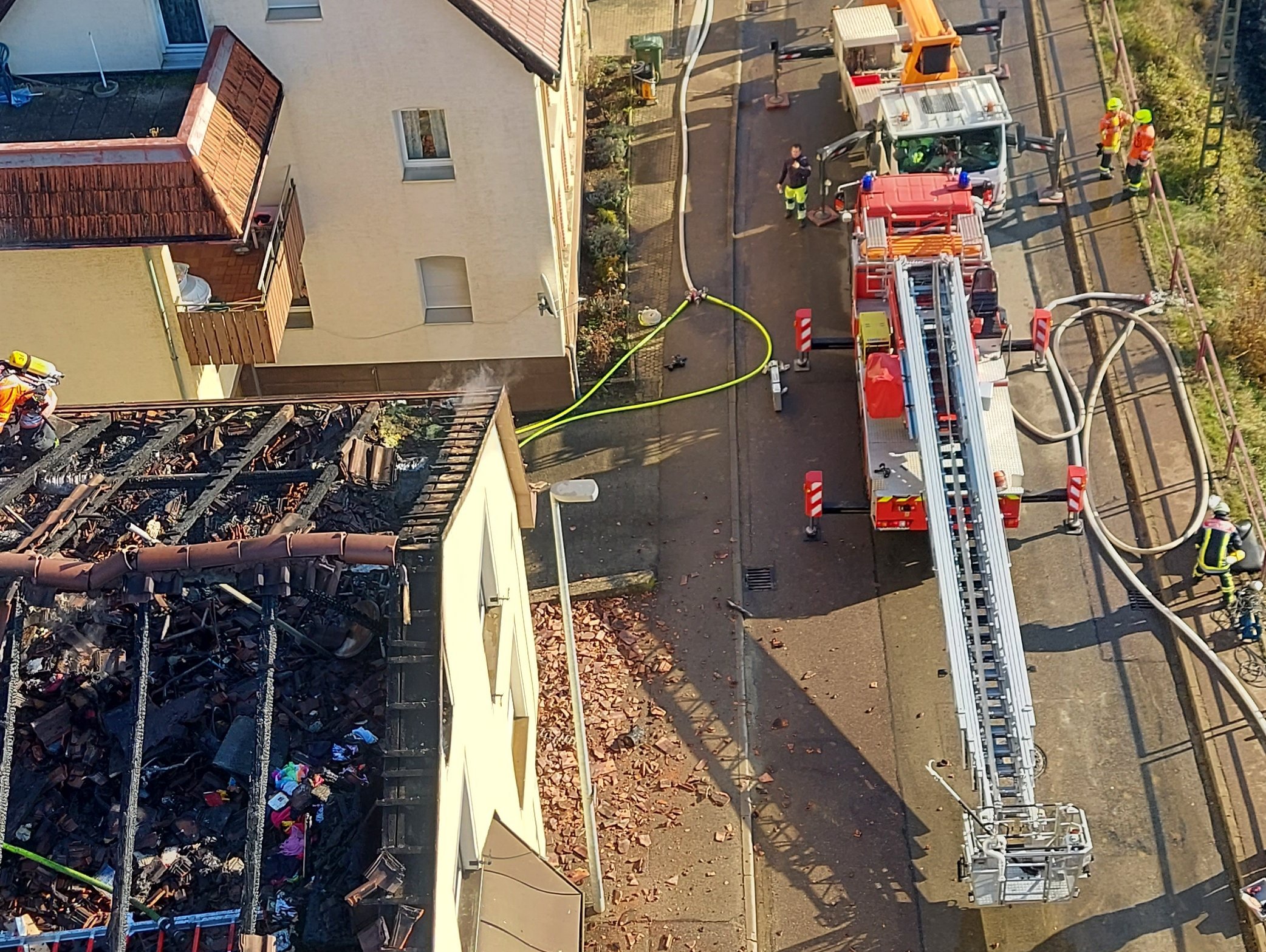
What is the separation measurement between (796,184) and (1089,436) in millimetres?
7510

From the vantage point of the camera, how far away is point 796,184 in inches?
1024

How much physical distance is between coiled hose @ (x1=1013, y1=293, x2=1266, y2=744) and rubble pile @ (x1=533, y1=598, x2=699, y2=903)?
6.71 meters

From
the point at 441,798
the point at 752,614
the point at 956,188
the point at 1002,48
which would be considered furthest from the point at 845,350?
the point at 441,798

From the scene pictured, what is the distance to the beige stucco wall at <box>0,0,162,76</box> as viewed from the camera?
62.1ft

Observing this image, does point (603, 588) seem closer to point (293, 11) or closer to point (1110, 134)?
point (293, 11)

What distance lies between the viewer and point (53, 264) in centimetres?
1814

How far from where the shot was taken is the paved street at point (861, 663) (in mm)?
16422

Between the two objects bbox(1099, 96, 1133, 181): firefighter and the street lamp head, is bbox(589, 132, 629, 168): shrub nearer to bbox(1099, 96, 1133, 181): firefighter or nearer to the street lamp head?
bbox(1099, 96, 1133, 181): firefighter

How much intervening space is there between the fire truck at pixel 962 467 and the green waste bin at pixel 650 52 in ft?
25.6

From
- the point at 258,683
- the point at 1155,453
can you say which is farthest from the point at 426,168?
the point at 1155,453

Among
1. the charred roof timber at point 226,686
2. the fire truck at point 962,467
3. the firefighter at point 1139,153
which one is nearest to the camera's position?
the charred roof timber at point 226,686

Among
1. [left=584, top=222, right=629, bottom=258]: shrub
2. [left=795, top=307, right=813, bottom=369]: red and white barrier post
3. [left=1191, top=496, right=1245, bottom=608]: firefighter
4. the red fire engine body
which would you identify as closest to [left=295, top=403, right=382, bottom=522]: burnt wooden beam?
the red fire engine body

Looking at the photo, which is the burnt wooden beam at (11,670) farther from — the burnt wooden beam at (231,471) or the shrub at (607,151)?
the shrub at (607,151)

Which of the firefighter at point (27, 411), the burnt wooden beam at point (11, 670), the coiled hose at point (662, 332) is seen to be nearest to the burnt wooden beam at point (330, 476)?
the burnt wooden beam at point (11, 670)
